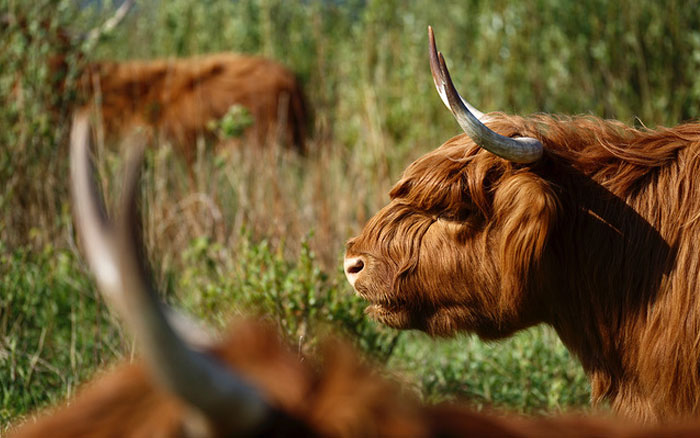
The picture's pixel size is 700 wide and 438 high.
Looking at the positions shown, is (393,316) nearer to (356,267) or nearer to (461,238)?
(356,267)

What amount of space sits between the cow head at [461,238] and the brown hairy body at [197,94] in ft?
22.6

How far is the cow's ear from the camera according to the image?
10.1 ft

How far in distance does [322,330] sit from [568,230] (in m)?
1.54

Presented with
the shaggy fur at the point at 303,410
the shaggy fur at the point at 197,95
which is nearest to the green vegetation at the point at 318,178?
the shaggy fur at the point at 197,95

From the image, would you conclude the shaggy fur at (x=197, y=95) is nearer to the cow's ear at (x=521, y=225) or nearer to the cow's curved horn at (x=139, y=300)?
the cow's ear at (x=521, y=225)

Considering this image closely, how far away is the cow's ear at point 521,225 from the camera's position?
10.1 feet

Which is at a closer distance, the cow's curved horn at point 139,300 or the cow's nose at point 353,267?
the cow's curved horn at point 139,300

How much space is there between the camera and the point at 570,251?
10.5 ft

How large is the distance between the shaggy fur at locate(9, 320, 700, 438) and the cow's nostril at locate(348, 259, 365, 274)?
1927 millimetres

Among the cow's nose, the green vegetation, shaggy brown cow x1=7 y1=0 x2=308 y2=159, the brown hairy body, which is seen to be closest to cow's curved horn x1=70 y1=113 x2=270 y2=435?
the cow's nose

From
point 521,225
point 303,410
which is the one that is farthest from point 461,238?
point 303,410

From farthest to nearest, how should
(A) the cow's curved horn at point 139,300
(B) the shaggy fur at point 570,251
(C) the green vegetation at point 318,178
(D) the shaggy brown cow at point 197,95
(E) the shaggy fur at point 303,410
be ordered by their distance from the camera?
(D) the shaggy brown cow at point 197,95
(C) the green vegetation at point 318,178
(B) the shaggy fur at point 570,251
(E) the shaggy fur at point 303,410
(A) the cow's curved horn at point 139,300

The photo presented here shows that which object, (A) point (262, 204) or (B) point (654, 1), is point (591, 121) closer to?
(A) point (262, 204)

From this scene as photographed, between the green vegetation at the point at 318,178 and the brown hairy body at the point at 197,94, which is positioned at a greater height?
the brown hairy body at the point at 197,94
